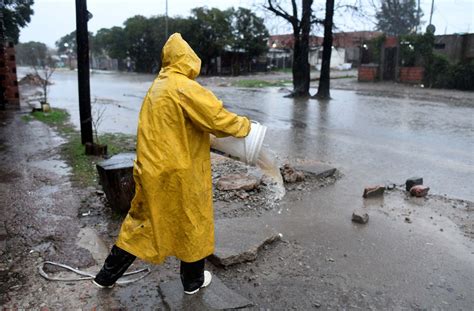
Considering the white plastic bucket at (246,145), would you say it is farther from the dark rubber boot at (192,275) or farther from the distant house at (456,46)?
the distant house at (456,46)

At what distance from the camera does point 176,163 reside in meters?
2.56

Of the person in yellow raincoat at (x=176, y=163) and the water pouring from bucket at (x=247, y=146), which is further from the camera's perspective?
the water pouring from bucket at (x=247, y=146)

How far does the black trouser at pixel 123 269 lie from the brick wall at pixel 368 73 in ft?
87.3

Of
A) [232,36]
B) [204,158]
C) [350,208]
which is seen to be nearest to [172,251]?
[204,158]

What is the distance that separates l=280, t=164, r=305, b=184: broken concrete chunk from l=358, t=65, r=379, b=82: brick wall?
23.4 meters

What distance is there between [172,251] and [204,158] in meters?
0.60

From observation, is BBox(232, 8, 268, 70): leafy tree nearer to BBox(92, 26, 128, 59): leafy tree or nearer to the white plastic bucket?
BBox(92, 26, 128, 59): leafy tree

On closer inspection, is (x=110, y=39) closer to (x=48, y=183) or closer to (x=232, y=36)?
(x=232, y=36)

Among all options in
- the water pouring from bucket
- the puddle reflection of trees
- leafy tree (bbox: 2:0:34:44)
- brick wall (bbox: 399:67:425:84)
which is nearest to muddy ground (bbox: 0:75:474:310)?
the water pouring from bucket

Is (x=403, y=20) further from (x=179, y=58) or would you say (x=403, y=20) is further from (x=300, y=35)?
(x=179, y=58)

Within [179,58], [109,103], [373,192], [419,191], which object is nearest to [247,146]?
[179,58]

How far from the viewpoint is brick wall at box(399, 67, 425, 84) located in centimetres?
2489

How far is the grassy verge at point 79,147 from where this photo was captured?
593cm

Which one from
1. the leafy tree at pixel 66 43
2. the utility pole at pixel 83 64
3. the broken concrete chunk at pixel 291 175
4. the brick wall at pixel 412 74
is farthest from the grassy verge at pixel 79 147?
the leafy tree at pixel 66 43
